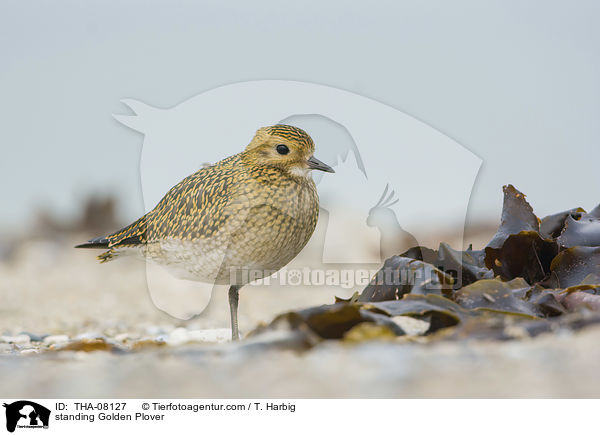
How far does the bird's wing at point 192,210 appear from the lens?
3270 millimetres

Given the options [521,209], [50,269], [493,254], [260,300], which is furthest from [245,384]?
[50,269]

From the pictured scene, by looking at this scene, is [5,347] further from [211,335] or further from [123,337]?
[211,335]

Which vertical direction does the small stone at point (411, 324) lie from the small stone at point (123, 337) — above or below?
below

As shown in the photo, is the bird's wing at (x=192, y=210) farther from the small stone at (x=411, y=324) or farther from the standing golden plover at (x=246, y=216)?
the small stone at (x=411, y=324)

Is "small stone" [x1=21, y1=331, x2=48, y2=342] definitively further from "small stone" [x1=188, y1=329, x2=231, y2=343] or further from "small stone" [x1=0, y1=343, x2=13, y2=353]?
"small stone" [x1=188, y1=329, x2=231, y2=343]

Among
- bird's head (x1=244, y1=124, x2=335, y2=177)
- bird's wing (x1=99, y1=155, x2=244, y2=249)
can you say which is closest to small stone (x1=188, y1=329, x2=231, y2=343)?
bird's wing (x1=99, y1=155, x2=244, y2=249)

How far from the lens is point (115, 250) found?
3785 mm

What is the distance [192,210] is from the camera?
341 cm

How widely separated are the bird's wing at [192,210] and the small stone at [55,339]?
601 millimetres

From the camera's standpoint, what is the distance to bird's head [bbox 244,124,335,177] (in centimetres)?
331

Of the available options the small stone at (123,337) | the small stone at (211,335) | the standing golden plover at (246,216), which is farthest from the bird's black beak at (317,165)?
the small stone at (123,337)

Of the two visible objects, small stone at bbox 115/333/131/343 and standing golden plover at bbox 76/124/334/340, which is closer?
standing golden plover at bbox 76/124/334/340

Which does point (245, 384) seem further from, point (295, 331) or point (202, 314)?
point (202, 314)

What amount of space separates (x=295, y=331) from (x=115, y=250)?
7.23 feet
